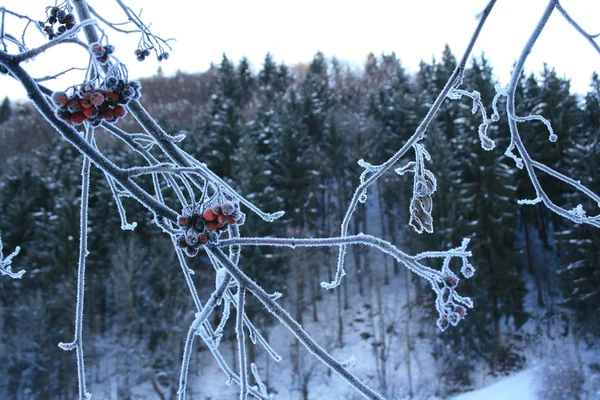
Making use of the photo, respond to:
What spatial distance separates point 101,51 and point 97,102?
0.11 metres

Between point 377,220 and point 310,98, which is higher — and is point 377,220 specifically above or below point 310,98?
below

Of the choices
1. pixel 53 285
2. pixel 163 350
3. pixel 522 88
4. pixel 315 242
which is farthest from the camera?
pixel 522 88

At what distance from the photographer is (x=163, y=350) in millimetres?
18672

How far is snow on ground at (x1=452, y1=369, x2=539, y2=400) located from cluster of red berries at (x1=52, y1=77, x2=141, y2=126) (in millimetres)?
17037

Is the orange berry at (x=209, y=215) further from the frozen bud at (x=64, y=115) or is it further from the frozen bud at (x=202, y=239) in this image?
the frozen bud at (x=64, y=115)

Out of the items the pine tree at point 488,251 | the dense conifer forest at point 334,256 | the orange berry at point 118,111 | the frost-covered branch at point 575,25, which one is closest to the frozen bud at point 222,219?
the orange berry at point 118,111

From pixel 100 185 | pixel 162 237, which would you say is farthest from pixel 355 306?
pixel 100 185

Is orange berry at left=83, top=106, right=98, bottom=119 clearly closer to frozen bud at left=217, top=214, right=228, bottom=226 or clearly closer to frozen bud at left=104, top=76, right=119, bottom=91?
frozen bud at left=104, top=76, right=119, bottom=91

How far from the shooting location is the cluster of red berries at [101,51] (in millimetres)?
752

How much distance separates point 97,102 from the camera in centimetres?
84

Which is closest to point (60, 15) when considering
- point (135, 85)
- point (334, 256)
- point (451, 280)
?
point (135, 85)

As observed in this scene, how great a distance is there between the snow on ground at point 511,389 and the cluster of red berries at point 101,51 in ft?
56.2

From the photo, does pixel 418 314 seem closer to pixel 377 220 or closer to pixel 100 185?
pixel 377 220

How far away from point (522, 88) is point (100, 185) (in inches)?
792
